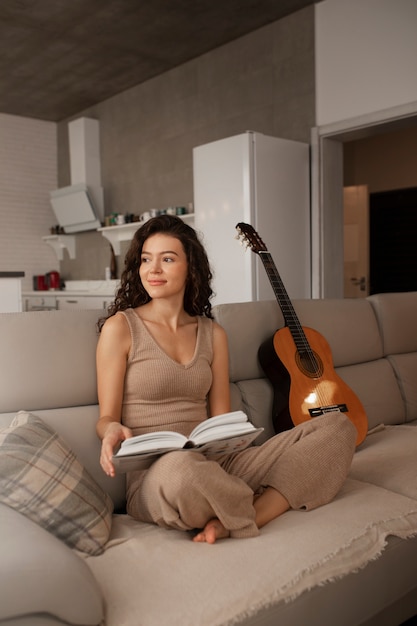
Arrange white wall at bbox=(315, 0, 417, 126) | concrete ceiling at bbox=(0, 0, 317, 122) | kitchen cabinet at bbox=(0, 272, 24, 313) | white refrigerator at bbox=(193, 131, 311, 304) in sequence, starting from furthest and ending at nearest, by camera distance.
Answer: concrete ceiling at bbox=(0, 0, 317, 122) < white refrigerator at bbox=(193, 131, 311, 304) < white wall at bbox=(315, 0, 417, 126) < kitchen cabinet at bbox=(0, 272, 24, 313)

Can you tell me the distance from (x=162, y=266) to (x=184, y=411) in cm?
42

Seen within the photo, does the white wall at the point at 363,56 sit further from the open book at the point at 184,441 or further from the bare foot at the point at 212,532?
the bare foot at the point at 212,532

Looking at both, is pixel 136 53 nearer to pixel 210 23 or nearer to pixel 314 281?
pixel 210 23

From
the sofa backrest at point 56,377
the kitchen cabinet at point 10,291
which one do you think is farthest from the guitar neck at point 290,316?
the kitchen cabinet at point 10,291

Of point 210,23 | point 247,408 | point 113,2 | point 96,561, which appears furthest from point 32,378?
point 210,23

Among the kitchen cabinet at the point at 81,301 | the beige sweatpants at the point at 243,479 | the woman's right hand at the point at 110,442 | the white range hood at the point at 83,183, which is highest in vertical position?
the white range hood at the point at 83,183

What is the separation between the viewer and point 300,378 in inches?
84.4

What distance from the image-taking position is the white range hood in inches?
251

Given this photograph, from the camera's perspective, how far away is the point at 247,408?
210 centimetres

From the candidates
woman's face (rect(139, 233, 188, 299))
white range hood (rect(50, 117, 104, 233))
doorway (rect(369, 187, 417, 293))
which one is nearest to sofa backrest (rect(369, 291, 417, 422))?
woman's face (rect(139, 233, 188, 299))

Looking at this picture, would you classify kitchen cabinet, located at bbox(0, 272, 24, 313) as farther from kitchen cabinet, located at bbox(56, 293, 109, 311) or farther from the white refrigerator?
kitchen cabinet, located at bbox(56, 293, 109, 311)

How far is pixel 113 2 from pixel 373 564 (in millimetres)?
4040

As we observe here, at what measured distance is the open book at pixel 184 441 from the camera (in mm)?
1282

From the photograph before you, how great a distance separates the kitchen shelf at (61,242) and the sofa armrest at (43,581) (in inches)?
243
